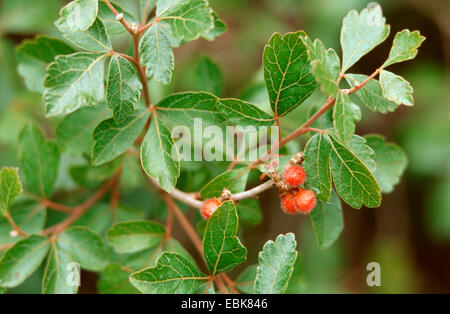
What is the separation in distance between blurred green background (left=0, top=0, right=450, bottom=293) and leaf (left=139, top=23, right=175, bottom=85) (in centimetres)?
160

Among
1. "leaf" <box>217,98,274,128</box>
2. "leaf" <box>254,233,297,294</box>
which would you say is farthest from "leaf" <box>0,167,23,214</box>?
"leaf" <box>254,233,297,294</box>

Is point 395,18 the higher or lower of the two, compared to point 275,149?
higher

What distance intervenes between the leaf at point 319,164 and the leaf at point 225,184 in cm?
24

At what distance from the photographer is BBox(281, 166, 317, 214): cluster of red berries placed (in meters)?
1.25

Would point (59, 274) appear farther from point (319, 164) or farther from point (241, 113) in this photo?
point (319, 164)

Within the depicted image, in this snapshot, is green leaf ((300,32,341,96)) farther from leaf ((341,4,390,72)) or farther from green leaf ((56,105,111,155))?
green leaf ((56,105,111,155))

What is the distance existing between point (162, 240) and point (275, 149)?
568 millimetres

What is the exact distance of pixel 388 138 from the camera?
324 centimetres

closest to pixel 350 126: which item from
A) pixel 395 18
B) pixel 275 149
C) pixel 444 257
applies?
pixel 275 149

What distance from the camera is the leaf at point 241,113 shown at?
4.18 feet

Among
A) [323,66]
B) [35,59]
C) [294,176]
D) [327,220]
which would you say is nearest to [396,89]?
[323,66]
